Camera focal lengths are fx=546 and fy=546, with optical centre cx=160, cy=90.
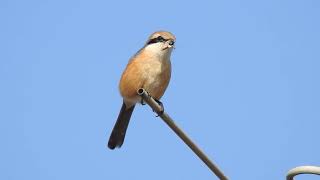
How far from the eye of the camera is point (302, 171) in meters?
2.75

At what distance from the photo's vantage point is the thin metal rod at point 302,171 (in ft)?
8.71

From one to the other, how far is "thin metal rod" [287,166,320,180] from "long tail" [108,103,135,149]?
376cm

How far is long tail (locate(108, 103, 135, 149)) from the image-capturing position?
6438mm

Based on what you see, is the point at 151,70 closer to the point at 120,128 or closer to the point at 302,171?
the point at 120,128

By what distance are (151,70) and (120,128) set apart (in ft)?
4.39

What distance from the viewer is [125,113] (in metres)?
6.89

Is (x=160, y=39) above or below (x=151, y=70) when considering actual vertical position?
above

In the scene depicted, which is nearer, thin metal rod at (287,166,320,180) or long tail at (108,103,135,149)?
thin metal rod at (287,166,320,180)

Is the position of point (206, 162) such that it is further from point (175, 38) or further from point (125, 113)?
point (125, 113)

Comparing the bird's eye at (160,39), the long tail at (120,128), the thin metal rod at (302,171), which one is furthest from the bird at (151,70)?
the thin metal rod at (302,171)

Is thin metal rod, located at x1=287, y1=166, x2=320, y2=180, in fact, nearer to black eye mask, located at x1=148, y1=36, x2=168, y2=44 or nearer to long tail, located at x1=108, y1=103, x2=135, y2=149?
black eye mask, located at x1=148, y1=36, x2=168, y2=44

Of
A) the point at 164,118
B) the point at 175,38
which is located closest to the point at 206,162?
the point at 164,118

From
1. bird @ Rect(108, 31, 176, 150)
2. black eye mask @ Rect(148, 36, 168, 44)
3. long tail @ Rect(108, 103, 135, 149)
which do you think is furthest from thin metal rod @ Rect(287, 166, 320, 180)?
long tail @ Rect(108, 103, 135, 149)

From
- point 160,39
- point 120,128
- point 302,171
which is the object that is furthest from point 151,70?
point 302,171
